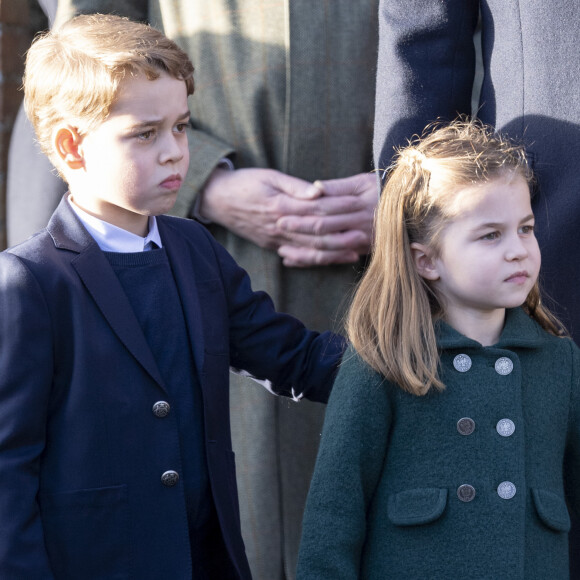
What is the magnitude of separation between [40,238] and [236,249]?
769 mm

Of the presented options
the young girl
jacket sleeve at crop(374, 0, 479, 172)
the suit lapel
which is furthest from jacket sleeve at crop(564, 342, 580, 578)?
the suit lapel

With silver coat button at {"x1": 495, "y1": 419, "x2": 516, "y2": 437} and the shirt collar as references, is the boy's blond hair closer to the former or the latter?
the shirt collar

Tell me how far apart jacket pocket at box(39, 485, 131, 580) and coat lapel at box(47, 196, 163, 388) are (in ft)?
0.78

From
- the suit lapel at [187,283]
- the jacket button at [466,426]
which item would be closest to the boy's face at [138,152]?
the suit lapel at [187,283]

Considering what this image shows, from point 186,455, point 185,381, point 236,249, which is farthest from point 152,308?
point 236,249

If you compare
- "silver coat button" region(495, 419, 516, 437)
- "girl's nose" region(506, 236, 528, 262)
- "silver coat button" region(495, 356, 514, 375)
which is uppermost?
"girl's nose" region(506, 236, 528, 262)

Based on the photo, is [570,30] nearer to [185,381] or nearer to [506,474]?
[506,474]

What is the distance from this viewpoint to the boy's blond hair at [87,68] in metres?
1.77

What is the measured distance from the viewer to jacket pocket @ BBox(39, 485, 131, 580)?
5.60 feet

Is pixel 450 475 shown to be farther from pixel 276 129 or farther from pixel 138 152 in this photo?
pixel 276 129

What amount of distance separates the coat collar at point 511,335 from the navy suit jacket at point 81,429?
18.8 inches

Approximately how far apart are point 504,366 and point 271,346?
0.53 m

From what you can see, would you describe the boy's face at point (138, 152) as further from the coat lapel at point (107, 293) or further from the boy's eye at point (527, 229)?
the boy's eye at point (527, 229)

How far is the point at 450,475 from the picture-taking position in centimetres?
177
